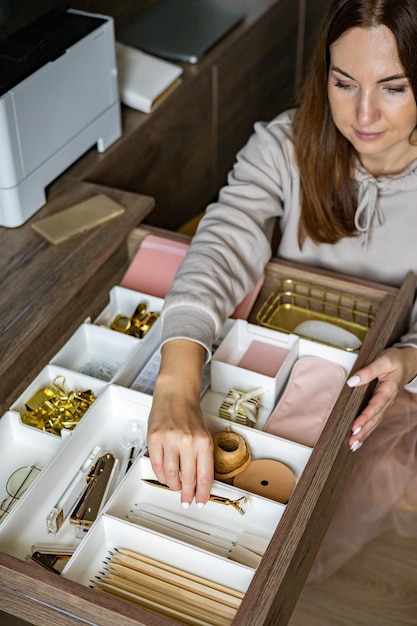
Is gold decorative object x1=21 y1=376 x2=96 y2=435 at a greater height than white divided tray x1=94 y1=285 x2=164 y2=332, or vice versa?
white divided tray x1=94 y1=285 x2=164 y2=332

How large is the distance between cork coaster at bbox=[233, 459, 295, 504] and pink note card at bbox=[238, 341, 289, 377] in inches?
7.4

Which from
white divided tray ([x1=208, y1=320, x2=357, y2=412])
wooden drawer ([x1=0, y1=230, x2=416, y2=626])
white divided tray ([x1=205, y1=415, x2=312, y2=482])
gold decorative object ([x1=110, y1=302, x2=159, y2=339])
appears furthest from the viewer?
gold decorative object ([x1=110, y1=302, x2=159, y2=339])

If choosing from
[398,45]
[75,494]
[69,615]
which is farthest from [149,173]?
[69,615]

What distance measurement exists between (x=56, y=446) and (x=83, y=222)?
46 centimetres

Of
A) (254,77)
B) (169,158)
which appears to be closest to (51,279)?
(169,158)

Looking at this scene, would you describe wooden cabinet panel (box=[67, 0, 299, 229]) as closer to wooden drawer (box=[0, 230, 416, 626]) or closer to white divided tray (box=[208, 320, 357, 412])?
white divided tray (box=[208, 320, 357, 412])

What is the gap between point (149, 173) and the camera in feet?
6.18

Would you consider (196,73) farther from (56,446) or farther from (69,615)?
(69,615)

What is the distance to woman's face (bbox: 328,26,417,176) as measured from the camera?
3.73 ft

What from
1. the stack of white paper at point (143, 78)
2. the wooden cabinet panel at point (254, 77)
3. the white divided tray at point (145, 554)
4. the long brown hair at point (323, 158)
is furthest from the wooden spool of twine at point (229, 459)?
the wooden cabinet panel at point (254, 77)

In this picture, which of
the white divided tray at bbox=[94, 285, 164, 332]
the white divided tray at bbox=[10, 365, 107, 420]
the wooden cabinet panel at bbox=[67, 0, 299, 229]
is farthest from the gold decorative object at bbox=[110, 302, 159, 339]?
the wooden cabinet panel at bbox=[67, 0, 299, 229]

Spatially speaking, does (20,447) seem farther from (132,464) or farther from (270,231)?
(270,231)

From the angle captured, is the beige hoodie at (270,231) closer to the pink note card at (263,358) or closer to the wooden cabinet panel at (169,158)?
the pink note card at (263,358)

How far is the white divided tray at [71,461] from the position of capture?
97cm
